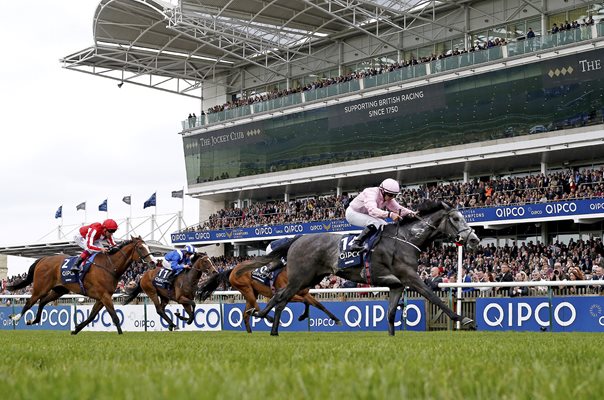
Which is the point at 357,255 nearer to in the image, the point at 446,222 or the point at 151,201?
the point at 446,222

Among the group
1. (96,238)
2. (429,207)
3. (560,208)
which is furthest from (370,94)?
(429,207)

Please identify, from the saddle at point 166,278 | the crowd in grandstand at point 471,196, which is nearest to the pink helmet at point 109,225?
the saddle at point 166,278

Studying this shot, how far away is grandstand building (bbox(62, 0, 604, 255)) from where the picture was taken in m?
36.6

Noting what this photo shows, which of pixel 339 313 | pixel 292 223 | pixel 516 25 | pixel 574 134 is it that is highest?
pixel 516 25

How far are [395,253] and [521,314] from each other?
5.71 m

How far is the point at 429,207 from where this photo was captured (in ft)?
40.9

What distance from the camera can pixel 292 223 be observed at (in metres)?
44.1

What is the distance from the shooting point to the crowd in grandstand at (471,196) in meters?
33.7

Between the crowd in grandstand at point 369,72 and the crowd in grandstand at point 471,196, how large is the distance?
6.04 meters

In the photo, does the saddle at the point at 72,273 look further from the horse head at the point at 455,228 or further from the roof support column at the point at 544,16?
the roof support column at the point at 544,16

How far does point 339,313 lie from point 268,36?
31.0 m

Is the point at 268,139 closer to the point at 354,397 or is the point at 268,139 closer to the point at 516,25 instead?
the point at 516,25

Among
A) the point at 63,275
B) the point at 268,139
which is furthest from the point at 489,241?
the point at 63,275

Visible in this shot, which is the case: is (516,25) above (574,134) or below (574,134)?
above
